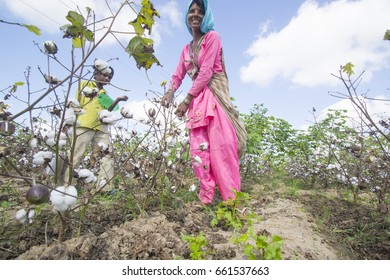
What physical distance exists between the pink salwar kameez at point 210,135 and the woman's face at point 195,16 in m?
0.15

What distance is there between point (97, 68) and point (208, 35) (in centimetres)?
146

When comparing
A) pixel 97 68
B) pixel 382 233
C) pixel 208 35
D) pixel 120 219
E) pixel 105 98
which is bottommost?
pixel 382 233

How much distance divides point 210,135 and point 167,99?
0.48 metres

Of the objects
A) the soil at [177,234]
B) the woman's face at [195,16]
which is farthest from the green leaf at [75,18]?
the woman's face at [195,16]

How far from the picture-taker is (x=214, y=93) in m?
2.55

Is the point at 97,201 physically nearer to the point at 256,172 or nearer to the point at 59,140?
the point at 59,140

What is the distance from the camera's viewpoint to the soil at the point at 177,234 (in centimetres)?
154

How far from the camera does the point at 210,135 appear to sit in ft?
8.12

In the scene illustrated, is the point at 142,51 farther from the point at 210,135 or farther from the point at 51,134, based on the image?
the point at 210,135

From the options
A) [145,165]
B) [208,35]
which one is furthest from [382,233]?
[208,35]

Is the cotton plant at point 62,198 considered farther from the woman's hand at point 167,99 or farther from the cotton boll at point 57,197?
the woman's hand at point 167,99

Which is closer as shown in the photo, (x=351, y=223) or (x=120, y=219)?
(x=120, y=219)

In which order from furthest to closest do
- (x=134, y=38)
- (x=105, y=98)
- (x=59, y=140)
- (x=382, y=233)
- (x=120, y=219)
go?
(x=105, y=98) < (x=382, y=233) < (x=120, y=219) < (x=59, y=140) < (x=134, y=38)

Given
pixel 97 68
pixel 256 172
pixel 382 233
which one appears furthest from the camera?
pixel 256 172
